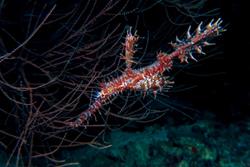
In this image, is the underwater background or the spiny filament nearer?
the spiny filament

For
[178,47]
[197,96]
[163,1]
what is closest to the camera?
[178,47]

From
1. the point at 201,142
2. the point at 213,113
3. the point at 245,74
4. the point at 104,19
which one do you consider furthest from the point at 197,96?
the point at 104,19

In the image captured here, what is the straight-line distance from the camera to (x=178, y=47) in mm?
3367

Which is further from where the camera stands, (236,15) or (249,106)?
(236,15)

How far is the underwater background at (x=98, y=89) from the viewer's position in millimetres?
3564

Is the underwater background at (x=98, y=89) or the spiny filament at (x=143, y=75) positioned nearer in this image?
the spiny filament at (x=143, y=75)

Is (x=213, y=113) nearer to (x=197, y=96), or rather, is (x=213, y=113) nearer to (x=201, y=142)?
(x=197, y=96)

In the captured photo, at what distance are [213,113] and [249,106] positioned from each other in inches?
26.2

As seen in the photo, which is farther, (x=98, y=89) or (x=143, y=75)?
(x=98, y=89)

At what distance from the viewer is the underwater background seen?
11.7ft


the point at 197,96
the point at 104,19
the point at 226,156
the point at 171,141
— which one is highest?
the point at 104,19

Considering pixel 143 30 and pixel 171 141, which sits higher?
pixel 143 30

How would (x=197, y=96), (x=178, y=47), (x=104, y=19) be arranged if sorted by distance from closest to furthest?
(x=178, y=47)
(x=104, y=19)
(x=197, y=96)

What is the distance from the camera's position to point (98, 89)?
13.0 ft
